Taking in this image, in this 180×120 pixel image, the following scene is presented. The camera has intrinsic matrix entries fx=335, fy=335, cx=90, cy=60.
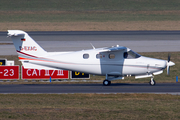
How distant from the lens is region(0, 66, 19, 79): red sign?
2550cm

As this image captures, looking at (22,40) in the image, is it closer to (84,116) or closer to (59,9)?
(84,116)

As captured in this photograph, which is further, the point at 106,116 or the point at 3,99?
the point at 3,99

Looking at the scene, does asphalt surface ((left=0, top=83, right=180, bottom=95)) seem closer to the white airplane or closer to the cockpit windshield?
the white airplane

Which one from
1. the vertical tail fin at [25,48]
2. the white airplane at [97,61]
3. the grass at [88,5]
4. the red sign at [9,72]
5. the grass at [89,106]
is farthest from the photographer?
the grass at [88,5]

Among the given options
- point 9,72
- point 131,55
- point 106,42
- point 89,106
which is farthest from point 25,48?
point 106,42

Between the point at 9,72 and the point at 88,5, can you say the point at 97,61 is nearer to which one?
the point at 9,72

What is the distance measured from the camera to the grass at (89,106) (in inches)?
510

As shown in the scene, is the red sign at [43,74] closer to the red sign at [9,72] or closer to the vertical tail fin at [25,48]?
the red sign at [9,72]

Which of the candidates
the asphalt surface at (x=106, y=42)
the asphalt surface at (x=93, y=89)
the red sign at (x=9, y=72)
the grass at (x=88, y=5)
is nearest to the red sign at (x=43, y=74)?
the red sign at (x=9, y=72)

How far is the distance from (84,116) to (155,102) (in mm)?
4648

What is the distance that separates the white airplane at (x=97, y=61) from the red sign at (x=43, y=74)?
2.08 metres

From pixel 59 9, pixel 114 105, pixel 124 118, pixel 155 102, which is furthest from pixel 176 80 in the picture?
pixel 59 9

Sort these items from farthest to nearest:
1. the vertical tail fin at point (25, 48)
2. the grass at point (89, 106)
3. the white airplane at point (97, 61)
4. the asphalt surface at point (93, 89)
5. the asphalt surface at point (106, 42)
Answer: the asphalt surface at point (106, 42), the vertical tail fin at point (25, 48), the white airplane at point (97, 61), the asphalt surface at point (93, 89), the grass at point (89, 106)

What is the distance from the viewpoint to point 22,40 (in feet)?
77.3
